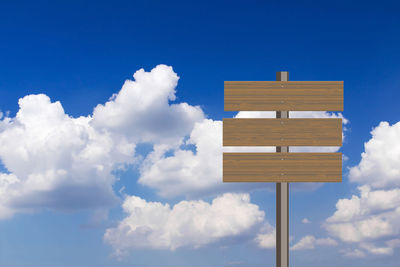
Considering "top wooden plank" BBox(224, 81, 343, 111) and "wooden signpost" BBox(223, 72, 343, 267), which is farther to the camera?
"top wooden plank" BBox(224, 81, 343, 111)

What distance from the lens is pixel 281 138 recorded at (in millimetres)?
8844

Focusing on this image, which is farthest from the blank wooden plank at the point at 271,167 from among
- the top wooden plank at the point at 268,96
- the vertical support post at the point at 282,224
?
the top wooden plank at the point at 268,96

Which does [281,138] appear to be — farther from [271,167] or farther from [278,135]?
[271,167]

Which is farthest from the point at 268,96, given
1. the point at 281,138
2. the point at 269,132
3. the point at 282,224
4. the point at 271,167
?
the point at 282,224

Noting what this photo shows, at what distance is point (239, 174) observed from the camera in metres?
8.77

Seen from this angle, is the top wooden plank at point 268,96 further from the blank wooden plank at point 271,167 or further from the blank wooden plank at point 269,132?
the blank wooden plank at point 271,167

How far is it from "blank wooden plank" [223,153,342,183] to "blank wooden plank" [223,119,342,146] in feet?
0.73

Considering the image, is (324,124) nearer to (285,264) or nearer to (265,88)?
(265,88)

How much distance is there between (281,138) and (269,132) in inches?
9.6

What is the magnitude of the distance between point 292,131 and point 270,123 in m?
0.43

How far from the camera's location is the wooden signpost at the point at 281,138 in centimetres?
877

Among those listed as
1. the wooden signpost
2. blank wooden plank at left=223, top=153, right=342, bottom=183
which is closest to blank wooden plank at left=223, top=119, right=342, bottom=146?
the wooden signpost

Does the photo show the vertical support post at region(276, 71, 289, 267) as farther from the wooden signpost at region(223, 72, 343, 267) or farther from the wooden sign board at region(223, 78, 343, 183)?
the wooden sign board at region(223, 78, 343, 183)

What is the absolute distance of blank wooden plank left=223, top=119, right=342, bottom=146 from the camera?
8.83m
